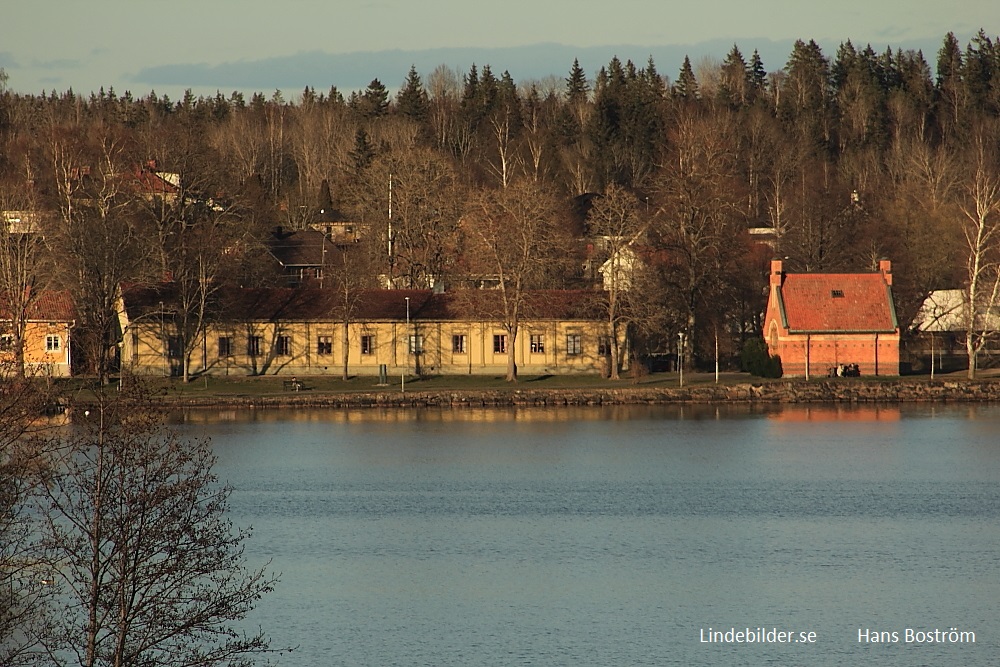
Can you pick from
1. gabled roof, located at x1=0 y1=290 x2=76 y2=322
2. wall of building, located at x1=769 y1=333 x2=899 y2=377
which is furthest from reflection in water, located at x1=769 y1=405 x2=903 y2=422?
gabled roof, located at x1=0 y1=290 x2=76 y2=322

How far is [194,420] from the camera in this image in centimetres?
→ 5288

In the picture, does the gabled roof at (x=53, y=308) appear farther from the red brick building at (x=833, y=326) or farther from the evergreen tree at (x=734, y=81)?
the evergreen tree at (x=734, y=81)

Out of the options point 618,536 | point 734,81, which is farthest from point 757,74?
point 618,536

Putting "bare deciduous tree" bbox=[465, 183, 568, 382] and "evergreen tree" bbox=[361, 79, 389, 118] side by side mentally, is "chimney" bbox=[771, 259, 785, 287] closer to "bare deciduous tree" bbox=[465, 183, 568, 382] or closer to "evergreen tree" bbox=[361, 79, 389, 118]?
"bare deciduous tree" bbox=[465, 183, 568, 382]

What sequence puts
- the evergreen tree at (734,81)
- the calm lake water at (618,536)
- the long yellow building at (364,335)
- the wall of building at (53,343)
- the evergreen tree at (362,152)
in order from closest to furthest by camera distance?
1. the calm lake water at (618,536)
2. the wall of building at (53,343)
3. the long yellow building at (364,335)
4. the evergreen tree at (362,152)
5. the evergreen tree at (734,81)

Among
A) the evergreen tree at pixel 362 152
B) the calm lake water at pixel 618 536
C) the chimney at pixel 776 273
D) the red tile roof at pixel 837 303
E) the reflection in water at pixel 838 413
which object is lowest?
the calm lake water at pixel 618 536

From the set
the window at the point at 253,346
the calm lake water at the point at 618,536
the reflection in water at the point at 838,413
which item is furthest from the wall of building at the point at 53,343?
the reflection in water at the point at 838,413

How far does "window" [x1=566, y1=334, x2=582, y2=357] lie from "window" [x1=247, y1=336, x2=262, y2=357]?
14.0 meters

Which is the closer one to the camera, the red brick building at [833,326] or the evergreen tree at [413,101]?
the red brick building at [833,326]

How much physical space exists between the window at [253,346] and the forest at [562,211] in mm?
2935

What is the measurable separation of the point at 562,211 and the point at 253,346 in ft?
79.5

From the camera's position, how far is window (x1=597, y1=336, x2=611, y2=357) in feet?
206

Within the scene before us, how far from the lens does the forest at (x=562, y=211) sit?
60.7 meters

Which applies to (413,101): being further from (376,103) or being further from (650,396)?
(650,396)
